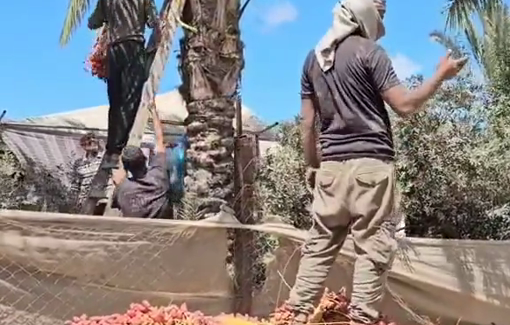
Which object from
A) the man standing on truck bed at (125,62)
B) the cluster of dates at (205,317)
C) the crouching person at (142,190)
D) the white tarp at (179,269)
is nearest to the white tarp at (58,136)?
the man standing on truck bed at (125,62)

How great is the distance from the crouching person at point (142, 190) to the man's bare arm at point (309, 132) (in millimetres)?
1588

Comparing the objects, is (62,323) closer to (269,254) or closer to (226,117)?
(269,254)

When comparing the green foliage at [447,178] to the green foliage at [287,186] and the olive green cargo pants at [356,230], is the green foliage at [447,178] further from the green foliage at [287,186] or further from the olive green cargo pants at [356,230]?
the olive green cargo pants at [356,230]

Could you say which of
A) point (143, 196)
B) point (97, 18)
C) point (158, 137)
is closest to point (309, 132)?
point (143, 196)

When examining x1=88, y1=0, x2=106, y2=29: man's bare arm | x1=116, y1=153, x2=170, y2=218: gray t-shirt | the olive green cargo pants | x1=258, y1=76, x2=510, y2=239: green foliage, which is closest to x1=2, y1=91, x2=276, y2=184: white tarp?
x1=88, y1=0, x2=106, y2=29: man's bare arm

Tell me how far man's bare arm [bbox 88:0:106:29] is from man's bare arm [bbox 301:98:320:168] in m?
5.04

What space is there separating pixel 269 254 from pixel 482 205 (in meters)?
3.16

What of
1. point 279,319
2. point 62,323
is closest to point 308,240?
point 279,319

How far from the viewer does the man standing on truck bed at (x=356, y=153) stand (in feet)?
12.6

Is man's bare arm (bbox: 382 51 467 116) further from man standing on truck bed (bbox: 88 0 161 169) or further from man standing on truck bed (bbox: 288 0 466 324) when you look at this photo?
man standing on truck bed (bbox: 88 0 161 169)

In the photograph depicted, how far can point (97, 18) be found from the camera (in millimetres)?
9148

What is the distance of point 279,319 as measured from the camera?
161 inches

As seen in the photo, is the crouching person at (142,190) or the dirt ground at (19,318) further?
the crouching person at (142,190)

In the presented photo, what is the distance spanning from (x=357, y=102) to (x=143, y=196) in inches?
82.9
